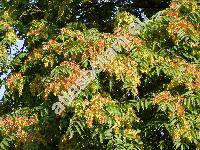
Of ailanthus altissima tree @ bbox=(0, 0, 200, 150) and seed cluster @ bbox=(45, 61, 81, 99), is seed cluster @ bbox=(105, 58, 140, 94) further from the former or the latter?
seed cluster @ bbox=(45, 61, 81, 99)

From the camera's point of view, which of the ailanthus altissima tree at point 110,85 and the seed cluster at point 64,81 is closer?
the ailanthus altissima tree at point 110,85

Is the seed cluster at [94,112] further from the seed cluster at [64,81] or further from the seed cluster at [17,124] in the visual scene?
the seed cluster at [17,124]

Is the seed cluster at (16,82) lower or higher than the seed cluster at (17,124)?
higher

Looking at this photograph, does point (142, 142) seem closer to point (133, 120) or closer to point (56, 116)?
point (133, 120)

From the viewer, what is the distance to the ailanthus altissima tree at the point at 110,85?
570 cm

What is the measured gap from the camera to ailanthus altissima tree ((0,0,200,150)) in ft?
18.7

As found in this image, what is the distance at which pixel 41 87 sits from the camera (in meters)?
6.64

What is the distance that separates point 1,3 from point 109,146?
12.2 feet

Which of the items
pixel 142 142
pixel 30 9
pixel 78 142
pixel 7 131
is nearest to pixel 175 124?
pixel 142 142

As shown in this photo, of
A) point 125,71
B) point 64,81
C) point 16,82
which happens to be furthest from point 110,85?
point 16,82

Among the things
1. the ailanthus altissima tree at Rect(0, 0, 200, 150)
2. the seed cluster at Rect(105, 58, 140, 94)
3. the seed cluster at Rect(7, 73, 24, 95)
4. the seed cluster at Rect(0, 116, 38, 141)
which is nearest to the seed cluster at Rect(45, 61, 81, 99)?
the ailanthus altissima tree at Rect(0, 0, 200, 150)

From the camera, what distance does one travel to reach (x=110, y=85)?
6023 millimetres

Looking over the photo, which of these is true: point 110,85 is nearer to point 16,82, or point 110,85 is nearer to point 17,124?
point 17,124

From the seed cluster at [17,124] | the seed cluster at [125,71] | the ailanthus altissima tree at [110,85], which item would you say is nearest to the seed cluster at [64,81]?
the ailanthus altissima tree at [110,85]
